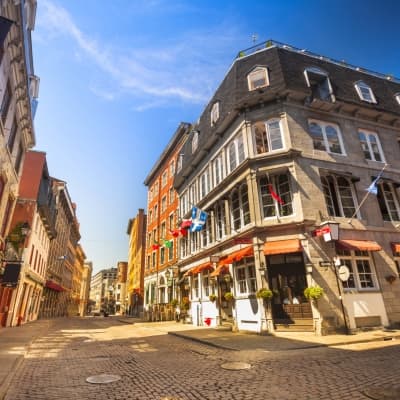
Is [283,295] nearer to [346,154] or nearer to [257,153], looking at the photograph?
[257,153]

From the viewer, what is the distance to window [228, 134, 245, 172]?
1741 cm

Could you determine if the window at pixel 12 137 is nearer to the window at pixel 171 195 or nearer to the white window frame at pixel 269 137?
the white window frame at pixel 269 137

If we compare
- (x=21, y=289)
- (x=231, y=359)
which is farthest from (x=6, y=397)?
(x=21, y=289)

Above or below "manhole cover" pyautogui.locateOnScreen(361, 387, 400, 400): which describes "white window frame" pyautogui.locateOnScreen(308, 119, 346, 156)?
above

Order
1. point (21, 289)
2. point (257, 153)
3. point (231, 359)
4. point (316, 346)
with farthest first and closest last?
point (21, 289) < point (257, 153) < point (316, 346) < point (231, 359)

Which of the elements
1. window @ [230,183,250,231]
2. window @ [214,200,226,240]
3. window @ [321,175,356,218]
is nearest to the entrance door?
window @ [230,183,250,231]

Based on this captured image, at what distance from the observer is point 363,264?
565 inches

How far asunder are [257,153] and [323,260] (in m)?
7.02

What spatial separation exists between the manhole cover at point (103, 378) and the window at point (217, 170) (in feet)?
48.8

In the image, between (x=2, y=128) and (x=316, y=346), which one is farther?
(x=2, y=128)

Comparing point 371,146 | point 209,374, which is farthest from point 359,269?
point 209,374

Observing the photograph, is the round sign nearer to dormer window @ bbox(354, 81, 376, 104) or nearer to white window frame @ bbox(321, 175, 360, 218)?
white window frame @ bbox(321, 175, 360, 218)

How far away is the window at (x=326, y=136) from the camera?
53.7 feet

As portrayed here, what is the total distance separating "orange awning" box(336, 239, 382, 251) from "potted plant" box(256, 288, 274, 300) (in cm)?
427
